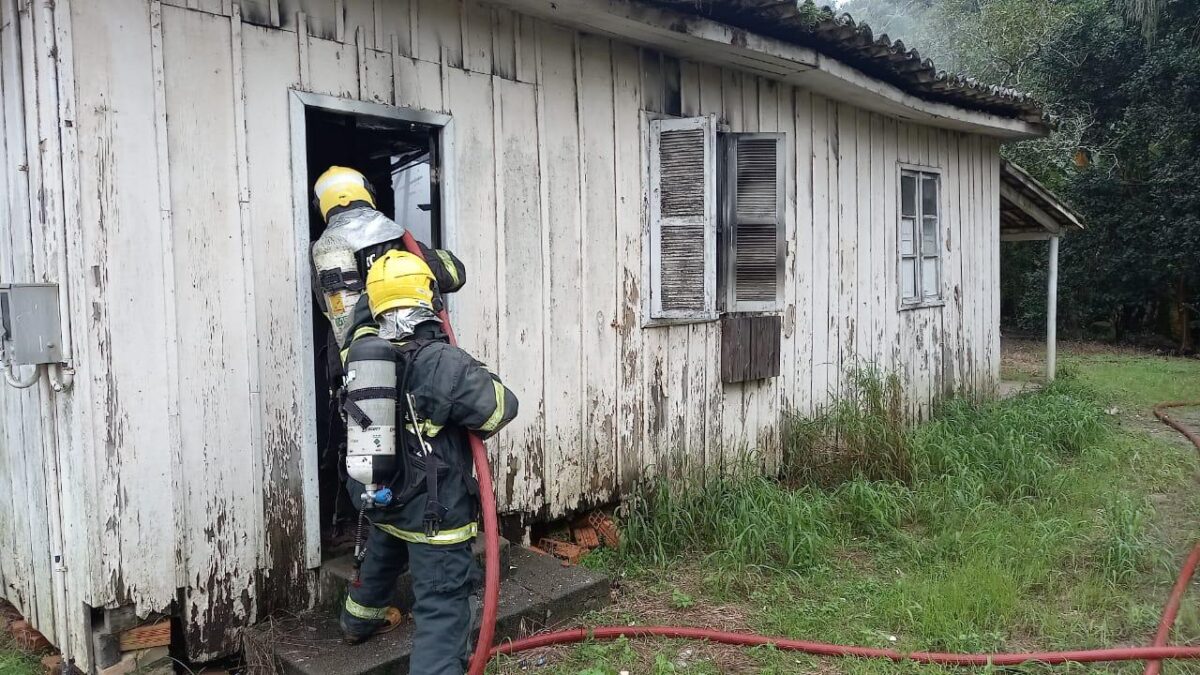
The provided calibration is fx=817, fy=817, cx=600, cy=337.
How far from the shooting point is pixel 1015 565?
14.4 ft

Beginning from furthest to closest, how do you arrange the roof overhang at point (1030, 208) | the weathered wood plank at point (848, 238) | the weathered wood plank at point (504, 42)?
1. the roof overhang at point (1030, 208)
2. the weathered wood plank at point (848, 238)
3. the weathered wood plank at point (504, 42)

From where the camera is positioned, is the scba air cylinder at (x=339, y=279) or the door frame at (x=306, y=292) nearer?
the scba air cylinder at (x=339, y=279)

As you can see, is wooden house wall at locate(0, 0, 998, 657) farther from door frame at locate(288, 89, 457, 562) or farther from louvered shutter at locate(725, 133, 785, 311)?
louvered shutter at locate(725, 133, 785, 311)

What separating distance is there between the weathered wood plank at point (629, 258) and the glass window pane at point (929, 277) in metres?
3.95

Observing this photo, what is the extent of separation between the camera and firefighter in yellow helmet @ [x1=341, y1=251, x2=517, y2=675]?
9.59 feet

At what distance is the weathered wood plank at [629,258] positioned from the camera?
497 centimetres

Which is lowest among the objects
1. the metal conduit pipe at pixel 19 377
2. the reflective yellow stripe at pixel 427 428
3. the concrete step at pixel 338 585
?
the concrete step at pixel 338 585

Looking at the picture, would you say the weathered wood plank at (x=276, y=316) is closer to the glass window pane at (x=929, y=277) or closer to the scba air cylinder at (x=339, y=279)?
the scba air cylinder at (x=339, y=279)

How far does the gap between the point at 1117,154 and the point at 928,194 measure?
983 cm

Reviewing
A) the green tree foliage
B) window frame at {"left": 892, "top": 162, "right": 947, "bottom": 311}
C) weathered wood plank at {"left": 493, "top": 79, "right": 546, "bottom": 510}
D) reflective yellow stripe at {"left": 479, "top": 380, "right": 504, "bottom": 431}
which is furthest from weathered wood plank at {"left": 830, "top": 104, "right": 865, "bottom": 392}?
the green tree foliage

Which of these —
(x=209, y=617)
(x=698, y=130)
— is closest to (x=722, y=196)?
(x=698, y=130)

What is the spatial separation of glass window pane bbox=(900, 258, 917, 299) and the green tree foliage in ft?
30.2

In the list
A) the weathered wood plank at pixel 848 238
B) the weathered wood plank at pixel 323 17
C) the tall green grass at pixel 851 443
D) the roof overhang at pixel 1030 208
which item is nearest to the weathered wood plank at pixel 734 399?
the tall green grass at pixel 851 443

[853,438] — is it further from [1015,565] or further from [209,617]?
[209,617]
